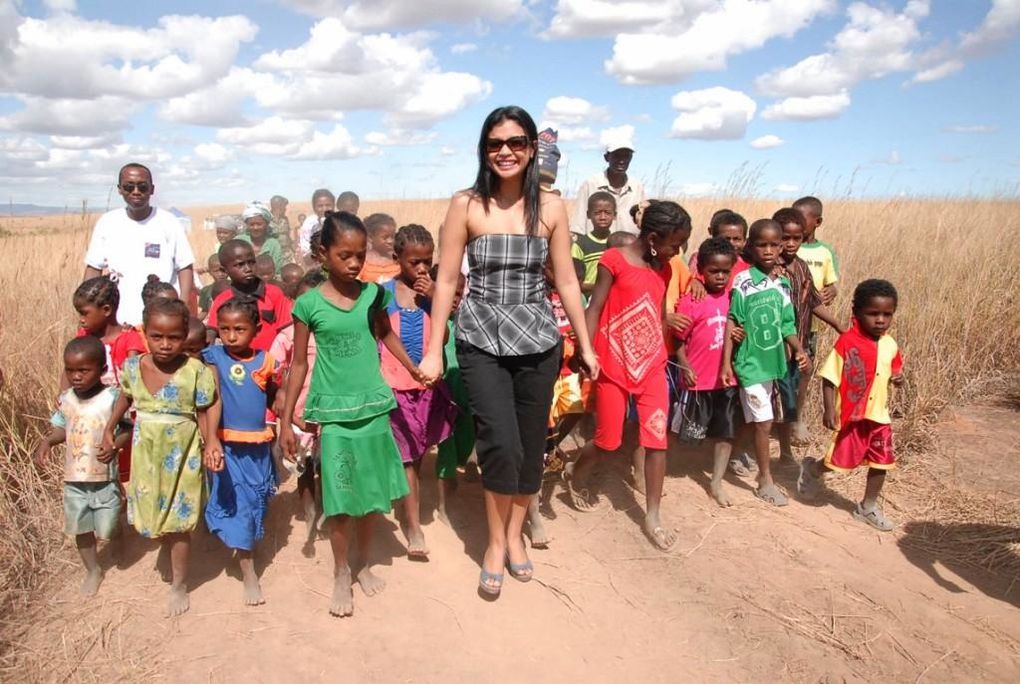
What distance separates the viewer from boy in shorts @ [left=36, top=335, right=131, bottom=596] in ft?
9.55

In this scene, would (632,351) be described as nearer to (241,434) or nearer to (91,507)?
(241,434)

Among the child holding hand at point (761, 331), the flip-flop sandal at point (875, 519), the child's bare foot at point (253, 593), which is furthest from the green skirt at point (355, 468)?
the flip-flop sandal at point (875, 519)

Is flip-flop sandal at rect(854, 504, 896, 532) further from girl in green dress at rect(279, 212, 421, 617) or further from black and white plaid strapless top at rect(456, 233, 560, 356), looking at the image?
girl in green dress at rect(279, 212, 421, 617)

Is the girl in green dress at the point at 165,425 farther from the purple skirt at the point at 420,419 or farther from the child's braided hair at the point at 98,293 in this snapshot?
the purple skirt at the point at 420,419

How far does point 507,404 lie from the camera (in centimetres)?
284

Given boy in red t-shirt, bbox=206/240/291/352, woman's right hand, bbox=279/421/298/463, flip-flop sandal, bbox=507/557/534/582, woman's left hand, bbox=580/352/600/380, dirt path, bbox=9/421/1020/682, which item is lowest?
dirt path, bbox=9/421/1020/682

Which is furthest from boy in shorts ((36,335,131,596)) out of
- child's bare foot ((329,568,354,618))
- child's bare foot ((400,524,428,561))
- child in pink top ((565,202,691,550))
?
child in pink top ((565,202,691,550))

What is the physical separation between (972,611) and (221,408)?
3601 mm

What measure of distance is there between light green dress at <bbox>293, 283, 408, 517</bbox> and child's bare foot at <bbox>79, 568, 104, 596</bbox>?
1312 millimetres

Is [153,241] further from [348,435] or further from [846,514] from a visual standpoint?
[846,514]

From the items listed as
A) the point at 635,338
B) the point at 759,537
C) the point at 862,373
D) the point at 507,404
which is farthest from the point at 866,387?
the point at 507,404

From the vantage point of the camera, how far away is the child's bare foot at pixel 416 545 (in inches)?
130

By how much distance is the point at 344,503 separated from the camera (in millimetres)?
2785

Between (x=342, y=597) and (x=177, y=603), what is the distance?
759mm
